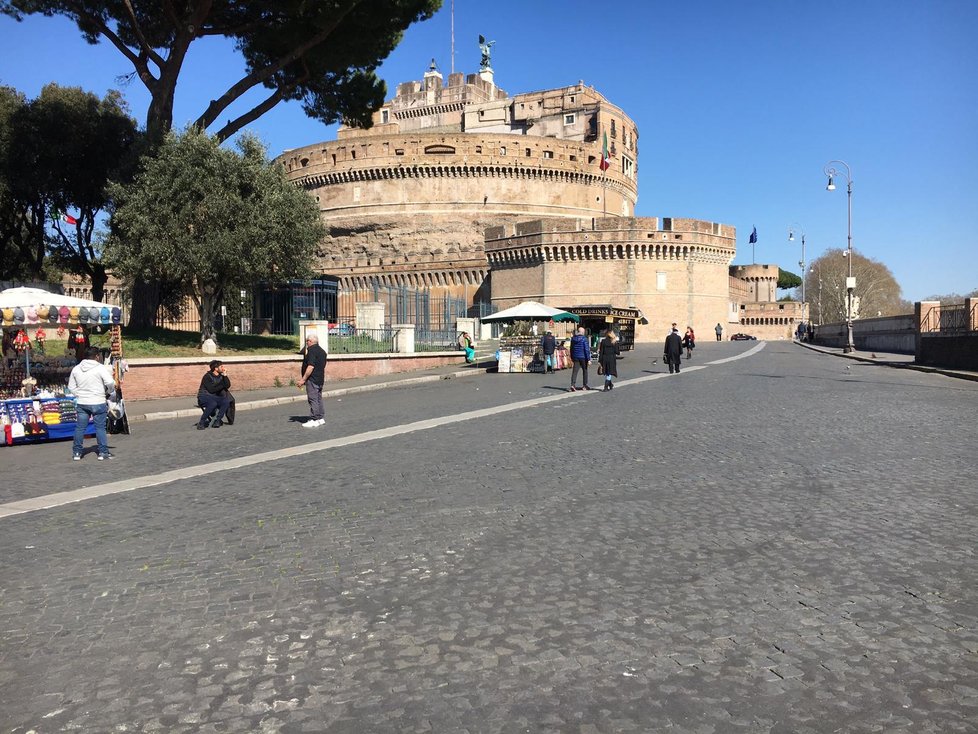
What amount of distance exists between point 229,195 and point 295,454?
1389cm

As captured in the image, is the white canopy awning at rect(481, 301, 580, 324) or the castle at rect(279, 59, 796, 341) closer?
the white canopy awning at rect(481, 301, 580, 324)

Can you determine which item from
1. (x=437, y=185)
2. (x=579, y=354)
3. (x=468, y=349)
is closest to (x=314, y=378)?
(x=579, y=354)

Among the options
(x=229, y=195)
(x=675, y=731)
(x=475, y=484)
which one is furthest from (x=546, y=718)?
(x=229, y=195)

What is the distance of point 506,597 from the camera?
Result: 357 cm

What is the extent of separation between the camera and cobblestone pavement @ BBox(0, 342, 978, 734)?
8.55ft

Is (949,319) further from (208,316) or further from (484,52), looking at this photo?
(484,52)

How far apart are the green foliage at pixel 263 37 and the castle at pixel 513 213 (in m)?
25.9

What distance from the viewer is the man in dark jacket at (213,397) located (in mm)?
11211

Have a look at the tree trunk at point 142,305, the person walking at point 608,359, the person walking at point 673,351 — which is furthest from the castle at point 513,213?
the person walking at point 608,359

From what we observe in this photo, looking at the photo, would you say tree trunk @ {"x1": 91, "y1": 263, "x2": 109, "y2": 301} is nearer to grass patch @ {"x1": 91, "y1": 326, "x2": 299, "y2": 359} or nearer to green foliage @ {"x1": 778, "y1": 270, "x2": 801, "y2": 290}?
grass patch @ {"x1": 91, "y1": 326, "x2": 299, "y2": 359}

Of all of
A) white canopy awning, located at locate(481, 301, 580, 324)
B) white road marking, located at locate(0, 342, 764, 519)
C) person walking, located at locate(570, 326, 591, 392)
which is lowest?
white road marking, located at locate(0, 342, 764, 519)

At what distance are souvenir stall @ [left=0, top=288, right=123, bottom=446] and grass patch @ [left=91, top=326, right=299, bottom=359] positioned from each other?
3.97 m

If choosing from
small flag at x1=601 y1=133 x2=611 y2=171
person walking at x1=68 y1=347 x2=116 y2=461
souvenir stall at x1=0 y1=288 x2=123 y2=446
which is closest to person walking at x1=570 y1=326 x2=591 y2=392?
souvenir stall at x1=0 y1=288 x2=123 y2=446

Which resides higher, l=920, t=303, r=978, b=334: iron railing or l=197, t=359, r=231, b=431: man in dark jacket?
l=920, t=303, r=978, b=334: iron railing
